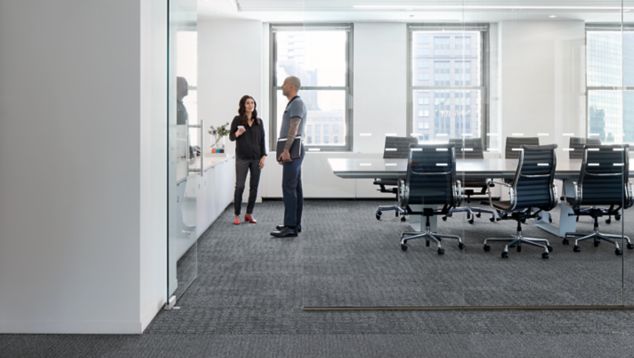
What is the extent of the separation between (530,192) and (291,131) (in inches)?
64.7

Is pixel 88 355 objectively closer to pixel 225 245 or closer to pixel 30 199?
pixel 30 199

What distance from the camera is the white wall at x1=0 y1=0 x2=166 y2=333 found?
2.77 metres

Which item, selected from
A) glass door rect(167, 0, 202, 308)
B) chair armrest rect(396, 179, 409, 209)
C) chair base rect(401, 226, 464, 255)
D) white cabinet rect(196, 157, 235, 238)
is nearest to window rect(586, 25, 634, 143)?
chair base rect(401, 226, 464, 255)

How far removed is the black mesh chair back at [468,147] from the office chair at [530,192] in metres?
0.24

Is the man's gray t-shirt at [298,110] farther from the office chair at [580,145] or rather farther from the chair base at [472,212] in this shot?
the office chair at [580,145]

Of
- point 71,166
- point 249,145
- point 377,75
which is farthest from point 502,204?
point 249,145

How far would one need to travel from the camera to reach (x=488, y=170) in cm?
368

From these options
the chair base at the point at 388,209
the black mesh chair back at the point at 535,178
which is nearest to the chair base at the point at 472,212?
the black mesh chair back at the point at 535,178

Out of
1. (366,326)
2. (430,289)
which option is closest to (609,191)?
(430,289)

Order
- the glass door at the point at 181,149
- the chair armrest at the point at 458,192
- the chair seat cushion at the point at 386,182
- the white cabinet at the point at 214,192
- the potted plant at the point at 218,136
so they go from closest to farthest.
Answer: the glass door at the point at 181,149 < the chair armrest at the point at 458,192 < the chair seat cushion at the point at 386,182 < the white cabinet at the point at 214,192 < the potted plant at the point at 218,136

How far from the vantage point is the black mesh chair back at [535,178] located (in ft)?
11.7

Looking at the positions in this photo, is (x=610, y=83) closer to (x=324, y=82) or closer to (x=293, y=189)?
(x=324, y=82)

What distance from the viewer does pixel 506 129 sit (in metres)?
3.50

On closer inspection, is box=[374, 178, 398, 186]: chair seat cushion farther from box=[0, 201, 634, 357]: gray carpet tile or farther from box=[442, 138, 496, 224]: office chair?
box=[442, 138, 496, 224]: office chair
